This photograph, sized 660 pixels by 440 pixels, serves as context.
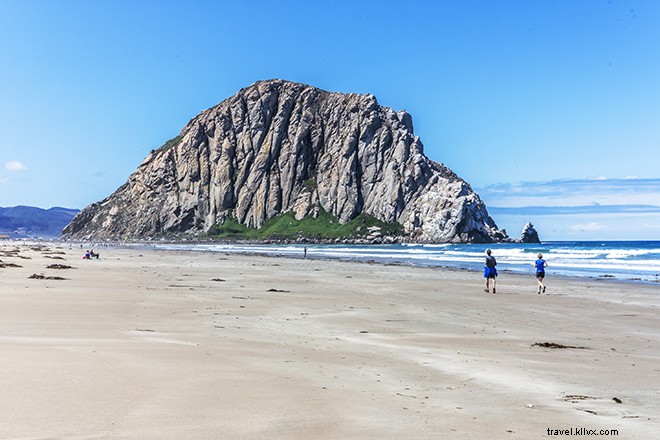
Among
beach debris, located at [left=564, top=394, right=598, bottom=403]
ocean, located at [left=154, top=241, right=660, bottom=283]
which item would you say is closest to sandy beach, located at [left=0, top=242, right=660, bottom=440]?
beach debris, located at [left=564, top=394, right=598, bottom=403]

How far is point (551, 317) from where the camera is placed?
69.2 feet

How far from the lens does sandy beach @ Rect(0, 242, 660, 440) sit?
6.28 m

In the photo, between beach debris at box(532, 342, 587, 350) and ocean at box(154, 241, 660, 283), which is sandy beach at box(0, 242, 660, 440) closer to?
Answer: beach debris at box(532, 342, 587, 350)

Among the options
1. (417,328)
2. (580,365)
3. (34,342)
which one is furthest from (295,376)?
(417,328)

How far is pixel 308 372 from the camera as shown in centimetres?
941

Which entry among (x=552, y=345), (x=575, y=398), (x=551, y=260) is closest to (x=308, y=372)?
(x=575, y=398)

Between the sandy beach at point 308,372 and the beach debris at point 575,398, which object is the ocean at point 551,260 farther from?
the beach debris at point 575,398

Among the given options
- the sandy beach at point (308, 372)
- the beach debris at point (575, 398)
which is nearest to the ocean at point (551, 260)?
the sandy beach at point (308, 372)

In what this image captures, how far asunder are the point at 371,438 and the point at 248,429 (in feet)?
3.94

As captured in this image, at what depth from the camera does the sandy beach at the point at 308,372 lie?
6.28m

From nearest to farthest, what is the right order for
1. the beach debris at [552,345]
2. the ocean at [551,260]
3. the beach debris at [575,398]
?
the beach debris at [575,398]
the beach debris at [552,345]
the ocean at [551,260]

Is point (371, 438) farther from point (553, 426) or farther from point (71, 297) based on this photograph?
point (71, 297)

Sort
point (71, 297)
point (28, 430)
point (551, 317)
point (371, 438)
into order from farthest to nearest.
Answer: point (551, 317) < point (71, 297) < point (371, 438) < point (28, 430)

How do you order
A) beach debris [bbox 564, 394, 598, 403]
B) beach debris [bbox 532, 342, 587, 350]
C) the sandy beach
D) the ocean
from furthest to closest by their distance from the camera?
1. the ocean
2. beach debris [bbox 532, 342, 587, 350]
3. beach debris [bbox 564, 394, 598, 403]
4. the sandy beach
